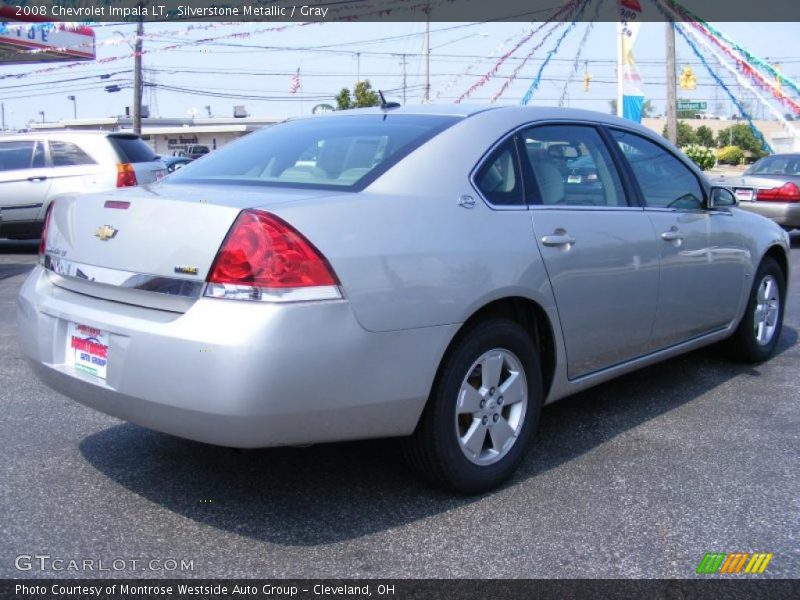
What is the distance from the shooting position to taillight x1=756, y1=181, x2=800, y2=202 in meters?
12.0

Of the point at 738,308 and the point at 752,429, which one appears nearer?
the point at 752,429

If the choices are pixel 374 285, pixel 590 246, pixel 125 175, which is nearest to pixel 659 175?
pixel 590 246

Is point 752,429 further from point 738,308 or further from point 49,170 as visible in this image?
point 49,170

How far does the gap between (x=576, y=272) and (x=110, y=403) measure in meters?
2.01

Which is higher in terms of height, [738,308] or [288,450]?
[738,308]

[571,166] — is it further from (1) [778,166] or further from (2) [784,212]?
(1) [778,166]

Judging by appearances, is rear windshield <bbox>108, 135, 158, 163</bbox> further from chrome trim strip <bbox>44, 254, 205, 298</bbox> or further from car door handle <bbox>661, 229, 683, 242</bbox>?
car door handle <bbox>661, 229, 683, 242</bbox>

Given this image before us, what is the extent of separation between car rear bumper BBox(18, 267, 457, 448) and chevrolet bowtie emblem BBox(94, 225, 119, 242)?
0.81 ft

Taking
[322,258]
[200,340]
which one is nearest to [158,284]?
[200,340]

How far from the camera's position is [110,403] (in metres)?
2.92

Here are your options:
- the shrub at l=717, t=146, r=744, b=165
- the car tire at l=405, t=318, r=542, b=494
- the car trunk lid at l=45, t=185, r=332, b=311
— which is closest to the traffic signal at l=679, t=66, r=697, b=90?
the car tire at l=405, t=318, r=542, b=494

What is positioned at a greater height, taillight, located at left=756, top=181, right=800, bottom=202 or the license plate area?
A: taillight, located at left=756, top=181, right=800, bottom=202

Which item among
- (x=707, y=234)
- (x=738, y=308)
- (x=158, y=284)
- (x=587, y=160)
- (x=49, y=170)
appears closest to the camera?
(x=158, y=284)

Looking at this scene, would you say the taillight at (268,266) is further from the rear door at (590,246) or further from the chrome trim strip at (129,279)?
the rear door at (590,246)
